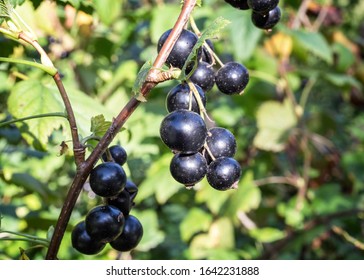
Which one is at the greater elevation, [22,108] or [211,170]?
[211,170]

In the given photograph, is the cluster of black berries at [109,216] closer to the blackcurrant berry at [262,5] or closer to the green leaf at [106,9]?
the blackcurrant berry at [262,5]

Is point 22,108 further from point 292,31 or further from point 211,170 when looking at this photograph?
point 292,31

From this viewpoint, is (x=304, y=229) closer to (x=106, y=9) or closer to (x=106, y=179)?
(x=106, y=9)

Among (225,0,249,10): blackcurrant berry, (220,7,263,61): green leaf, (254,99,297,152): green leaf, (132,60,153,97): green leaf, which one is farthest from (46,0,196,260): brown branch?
(254,99,297,152): green leaf

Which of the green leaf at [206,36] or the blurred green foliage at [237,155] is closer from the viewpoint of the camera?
the green leaf at [206,36]

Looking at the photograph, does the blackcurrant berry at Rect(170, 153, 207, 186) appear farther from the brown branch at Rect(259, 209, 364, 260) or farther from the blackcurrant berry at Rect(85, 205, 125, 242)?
the brown branch at Rect(259, 209, 364, 260)

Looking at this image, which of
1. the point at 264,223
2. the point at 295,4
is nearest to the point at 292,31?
the point at 295,4

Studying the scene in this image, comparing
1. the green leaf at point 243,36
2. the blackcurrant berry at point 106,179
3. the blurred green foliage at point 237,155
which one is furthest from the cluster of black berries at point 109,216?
the green leaf at point 243,36
